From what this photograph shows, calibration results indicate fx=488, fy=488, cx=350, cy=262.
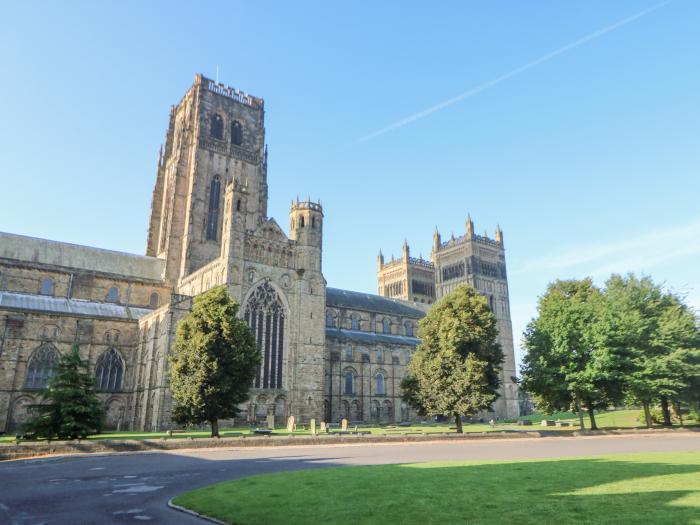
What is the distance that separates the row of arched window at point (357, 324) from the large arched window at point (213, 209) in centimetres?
1892

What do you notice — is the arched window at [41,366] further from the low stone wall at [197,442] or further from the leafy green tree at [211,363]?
the low stone wall at [197,442]

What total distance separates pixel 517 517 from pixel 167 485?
984 centimetres

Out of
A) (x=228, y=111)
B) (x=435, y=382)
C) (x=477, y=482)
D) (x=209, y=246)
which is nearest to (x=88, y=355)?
(x=209, y=246)

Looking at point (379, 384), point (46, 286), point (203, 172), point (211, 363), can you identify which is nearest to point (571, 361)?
point (211, 363)

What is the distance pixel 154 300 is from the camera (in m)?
59.5

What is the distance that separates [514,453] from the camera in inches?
858

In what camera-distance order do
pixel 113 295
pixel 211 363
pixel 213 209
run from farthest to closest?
pixel 213 209
pixel 113 295
pixel 211 363

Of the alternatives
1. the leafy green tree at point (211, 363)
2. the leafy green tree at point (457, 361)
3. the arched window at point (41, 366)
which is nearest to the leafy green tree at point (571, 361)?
the leafy green tree at point (457, 361)

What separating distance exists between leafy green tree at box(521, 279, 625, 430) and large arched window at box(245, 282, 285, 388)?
77.5 feet

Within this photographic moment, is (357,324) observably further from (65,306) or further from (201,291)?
(65,306)

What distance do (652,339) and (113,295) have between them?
55341 millimetres

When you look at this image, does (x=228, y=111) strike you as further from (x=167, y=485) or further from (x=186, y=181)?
(x=167, y=485)

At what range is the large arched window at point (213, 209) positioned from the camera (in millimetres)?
65500

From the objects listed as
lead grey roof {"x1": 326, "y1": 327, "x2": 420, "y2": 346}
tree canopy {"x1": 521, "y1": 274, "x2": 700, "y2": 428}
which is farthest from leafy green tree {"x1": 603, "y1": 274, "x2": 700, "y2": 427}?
lead grey roof {"x1": 326, "y1": 327, "x2": 420, "y2": 346}
